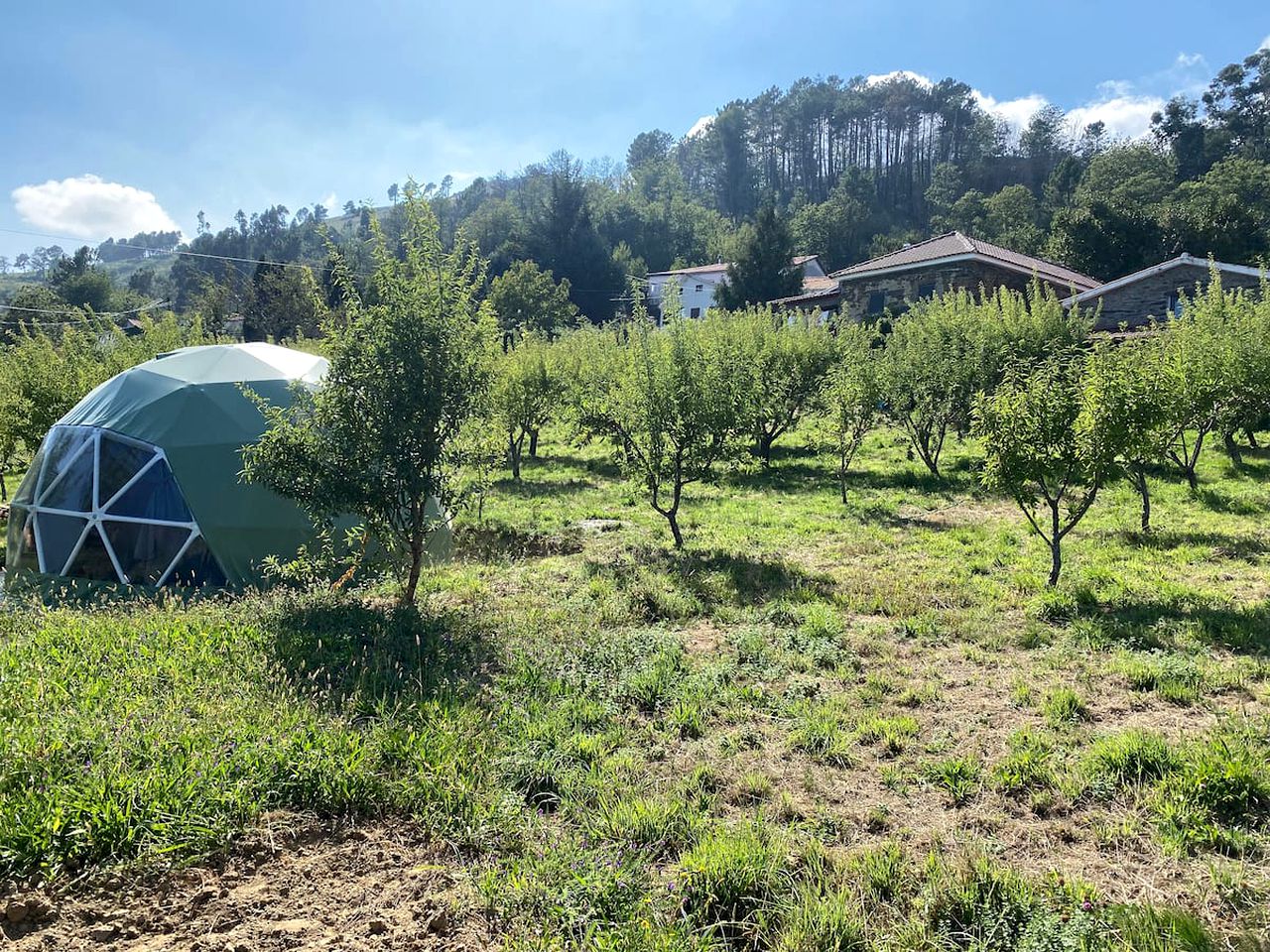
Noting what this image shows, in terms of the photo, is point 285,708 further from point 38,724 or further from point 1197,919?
point 1197,919

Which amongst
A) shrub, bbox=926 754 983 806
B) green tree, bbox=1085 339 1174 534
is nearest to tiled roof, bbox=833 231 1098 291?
green tree, bbox=1085 339 1174 534

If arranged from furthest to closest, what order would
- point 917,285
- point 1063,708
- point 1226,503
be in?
1. point 917,285
2. point 1226,503
3. point 1063,708

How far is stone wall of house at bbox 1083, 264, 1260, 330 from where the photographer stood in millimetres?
25812

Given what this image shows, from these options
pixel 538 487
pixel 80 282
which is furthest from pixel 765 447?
pixel 80 282

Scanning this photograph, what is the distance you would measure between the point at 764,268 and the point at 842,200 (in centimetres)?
2490

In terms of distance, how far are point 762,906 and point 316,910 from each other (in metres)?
2.13

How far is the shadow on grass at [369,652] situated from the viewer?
18.1ft

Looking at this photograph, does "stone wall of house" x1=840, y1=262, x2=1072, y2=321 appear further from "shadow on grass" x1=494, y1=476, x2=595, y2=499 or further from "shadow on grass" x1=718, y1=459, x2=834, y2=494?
"shadow on grass" x1=494, y1=476, x2=595, y2=499

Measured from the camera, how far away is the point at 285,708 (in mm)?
4973

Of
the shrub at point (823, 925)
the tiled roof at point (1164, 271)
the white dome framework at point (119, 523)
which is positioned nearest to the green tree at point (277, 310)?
the white dome framework at point (119, 523)

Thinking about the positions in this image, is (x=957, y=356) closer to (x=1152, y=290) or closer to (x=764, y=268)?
(x=1152, y=290)

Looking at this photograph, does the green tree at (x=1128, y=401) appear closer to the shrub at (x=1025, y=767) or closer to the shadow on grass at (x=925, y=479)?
the shrub at (x=1025, y=767)

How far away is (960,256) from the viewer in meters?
30.0

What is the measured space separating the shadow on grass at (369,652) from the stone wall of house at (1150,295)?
2697 centimetres
